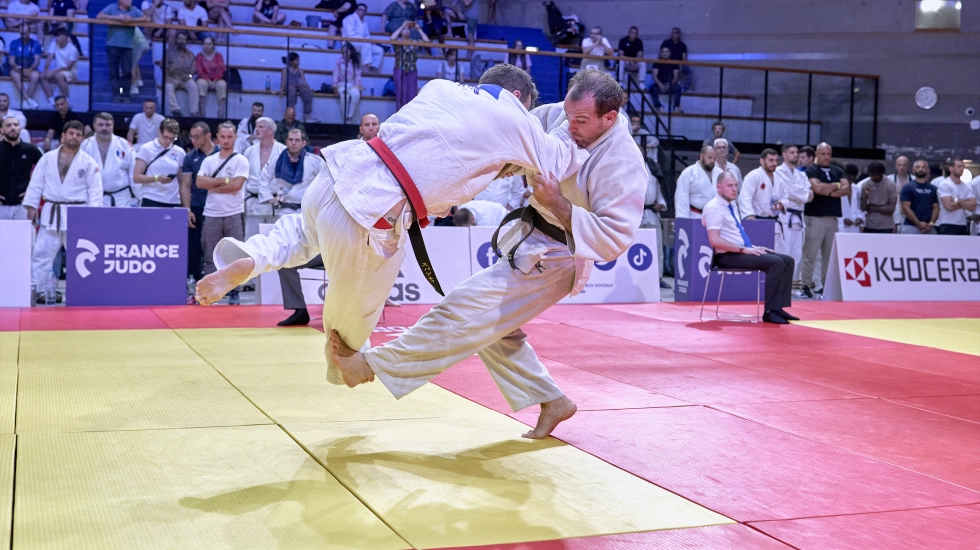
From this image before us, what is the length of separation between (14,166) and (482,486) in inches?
303

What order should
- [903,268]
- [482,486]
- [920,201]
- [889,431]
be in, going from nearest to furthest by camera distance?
[482,486]
[889,431]
[903,268]
[920,201]

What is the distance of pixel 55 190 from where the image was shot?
27.5 ft

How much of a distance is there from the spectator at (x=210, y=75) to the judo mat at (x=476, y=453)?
5046 mm

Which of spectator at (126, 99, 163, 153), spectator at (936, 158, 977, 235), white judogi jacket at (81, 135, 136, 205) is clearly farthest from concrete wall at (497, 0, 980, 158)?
white judogi jacket at (81, 135, 136, 205)

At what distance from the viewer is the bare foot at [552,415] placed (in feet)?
11.4

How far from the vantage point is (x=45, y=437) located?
10.7 ft

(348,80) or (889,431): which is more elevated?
(348,80)

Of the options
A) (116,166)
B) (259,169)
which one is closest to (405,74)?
(259,169)

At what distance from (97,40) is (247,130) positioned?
181cm

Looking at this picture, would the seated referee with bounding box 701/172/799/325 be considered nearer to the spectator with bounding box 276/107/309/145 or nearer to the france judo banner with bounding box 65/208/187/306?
the france judo banner with bounding box 65/208/187/306

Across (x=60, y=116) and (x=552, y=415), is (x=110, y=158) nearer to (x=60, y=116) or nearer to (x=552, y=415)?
(x=60, y=116)

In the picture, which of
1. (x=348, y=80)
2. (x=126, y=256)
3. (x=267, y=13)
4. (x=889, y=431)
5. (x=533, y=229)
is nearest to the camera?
(x=533, y=229)

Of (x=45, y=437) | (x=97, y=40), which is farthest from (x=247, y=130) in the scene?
(x=45, y=437)

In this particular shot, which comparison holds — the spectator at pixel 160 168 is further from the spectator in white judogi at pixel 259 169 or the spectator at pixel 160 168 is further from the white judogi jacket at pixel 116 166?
the spectator in white judogi at pixel 259 169
